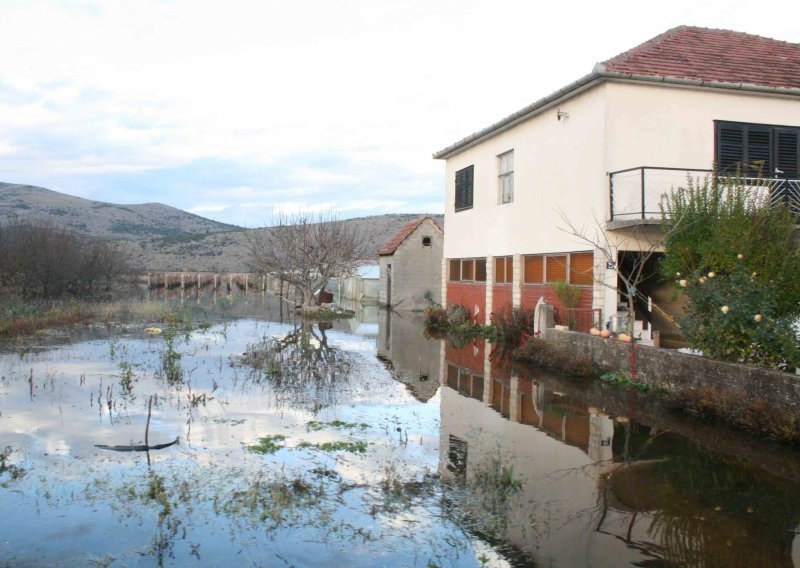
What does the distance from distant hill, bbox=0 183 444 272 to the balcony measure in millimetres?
55518

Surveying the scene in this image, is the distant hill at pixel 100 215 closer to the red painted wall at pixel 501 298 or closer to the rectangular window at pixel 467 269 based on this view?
the rectangular window at pixel 467 269

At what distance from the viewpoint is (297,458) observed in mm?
7547

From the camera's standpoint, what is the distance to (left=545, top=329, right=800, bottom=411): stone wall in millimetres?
8617

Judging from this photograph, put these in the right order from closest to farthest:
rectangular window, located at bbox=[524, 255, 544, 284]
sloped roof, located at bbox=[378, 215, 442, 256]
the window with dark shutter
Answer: the window with dark shutter < rectangular window, located at bbox=[524, 255, 544, 284] < sloped roof, located at bbox=[378, 215, 442, 256]

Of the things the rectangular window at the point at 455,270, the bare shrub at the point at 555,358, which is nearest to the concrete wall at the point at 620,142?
the bare shrub at the point at 555,358

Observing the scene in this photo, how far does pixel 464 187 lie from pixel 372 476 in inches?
715

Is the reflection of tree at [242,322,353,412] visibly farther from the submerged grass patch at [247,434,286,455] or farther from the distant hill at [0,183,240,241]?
the distant hill at [0,183,240,241]

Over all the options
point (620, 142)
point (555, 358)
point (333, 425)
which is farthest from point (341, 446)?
point (620, 142)

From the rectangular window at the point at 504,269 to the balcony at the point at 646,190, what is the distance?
5.40 metres

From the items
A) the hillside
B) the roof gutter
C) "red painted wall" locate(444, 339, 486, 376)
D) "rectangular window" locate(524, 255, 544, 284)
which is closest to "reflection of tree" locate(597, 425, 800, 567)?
"red painted wall" locate(444, 339, 486, 376)

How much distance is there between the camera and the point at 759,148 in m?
15.9

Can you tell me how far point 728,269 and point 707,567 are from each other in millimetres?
7167

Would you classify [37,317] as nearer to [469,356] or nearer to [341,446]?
[469,356]

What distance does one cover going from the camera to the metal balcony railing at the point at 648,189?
48.3 ft
